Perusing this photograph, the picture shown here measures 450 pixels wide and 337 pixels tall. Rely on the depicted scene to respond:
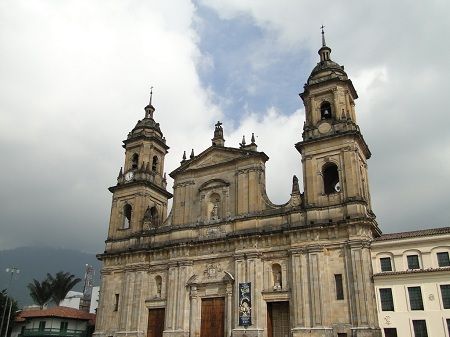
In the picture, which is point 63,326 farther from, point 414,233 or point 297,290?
point 414,233

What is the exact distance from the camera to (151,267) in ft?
123

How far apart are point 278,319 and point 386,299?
25.3 feet

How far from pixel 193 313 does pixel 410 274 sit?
51.6 feet

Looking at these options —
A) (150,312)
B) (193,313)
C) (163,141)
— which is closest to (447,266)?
(193,313)

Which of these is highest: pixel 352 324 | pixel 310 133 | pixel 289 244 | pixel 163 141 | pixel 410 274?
pixel 163 141

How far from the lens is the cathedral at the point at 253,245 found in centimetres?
2925

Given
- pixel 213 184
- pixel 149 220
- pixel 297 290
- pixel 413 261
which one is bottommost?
pixel 297 290

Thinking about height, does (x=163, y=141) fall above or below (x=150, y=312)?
above

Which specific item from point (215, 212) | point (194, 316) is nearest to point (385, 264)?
point (215, 212)

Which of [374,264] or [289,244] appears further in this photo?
[289,244]

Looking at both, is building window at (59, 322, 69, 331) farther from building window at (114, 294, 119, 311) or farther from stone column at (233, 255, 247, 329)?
stone column at (233, 255, 247, 329)

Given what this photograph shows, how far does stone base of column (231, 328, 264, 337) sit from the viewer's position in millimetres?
30312

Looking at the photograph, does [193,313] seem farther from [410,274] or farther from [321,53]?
[321,53]

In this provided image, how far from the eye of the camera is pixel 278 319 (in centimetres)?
3139
